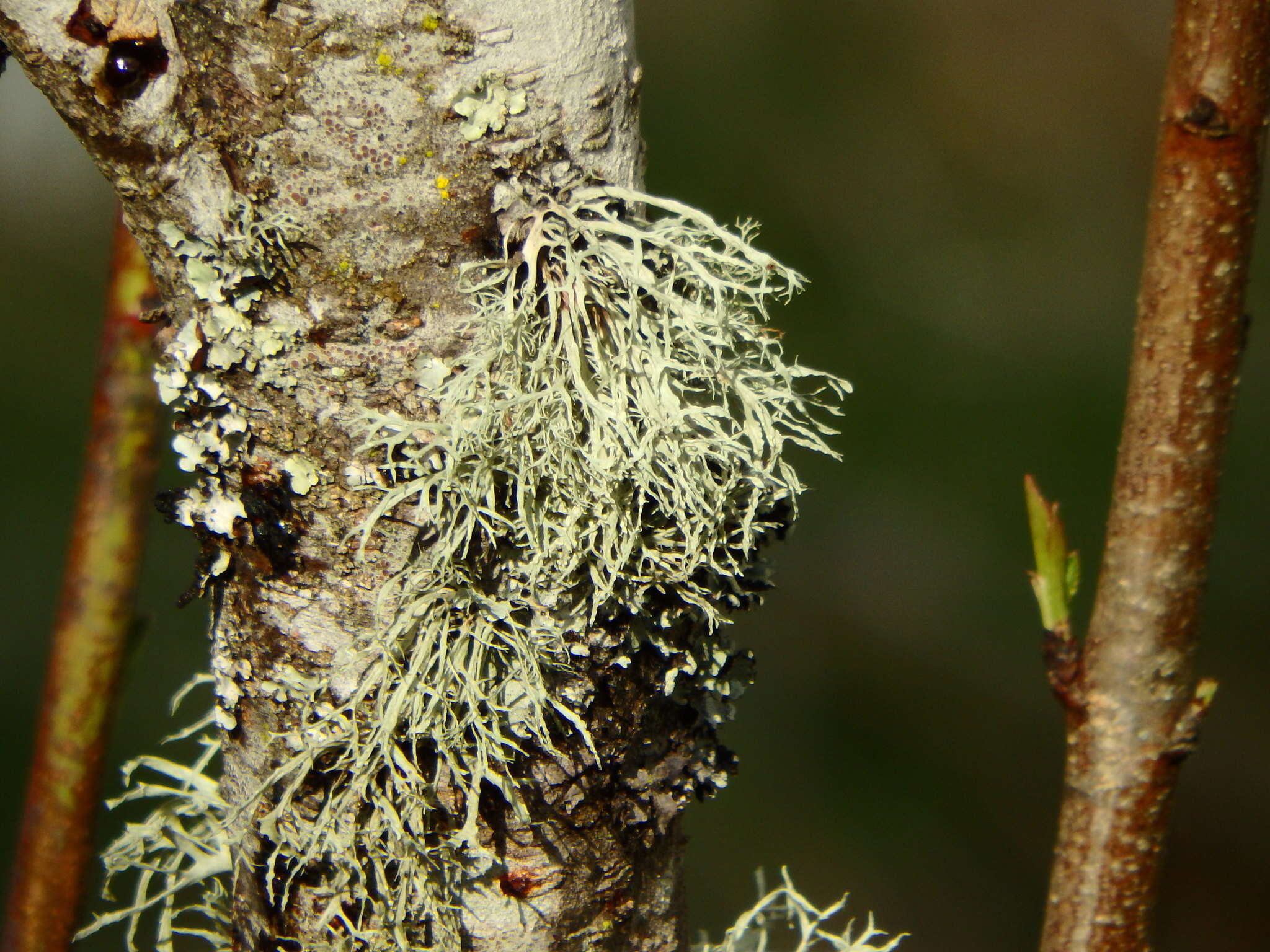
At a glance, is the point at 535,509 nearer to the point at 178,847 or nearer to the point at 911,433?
the point at 178,847

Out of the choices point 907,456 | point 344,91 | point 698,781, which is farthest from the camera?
point 907,456

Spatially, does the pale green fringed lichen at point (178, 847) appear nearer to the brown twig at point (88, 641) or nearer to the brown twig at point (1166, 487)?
the brown twig at point (88, 641)

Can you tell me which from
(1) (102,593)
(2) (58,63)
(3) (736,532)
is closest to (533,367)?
(3) (736,532)

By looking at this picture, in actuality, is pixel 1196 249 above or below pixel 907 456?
below

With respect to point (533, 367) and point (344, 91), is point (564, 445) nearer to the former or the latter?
point (533, 367)

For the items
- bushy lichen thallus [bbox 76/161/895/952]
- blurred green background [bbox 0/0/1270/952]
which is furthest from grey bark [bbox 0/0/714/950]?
blurred green background [bbox 0/0/1270/952]
